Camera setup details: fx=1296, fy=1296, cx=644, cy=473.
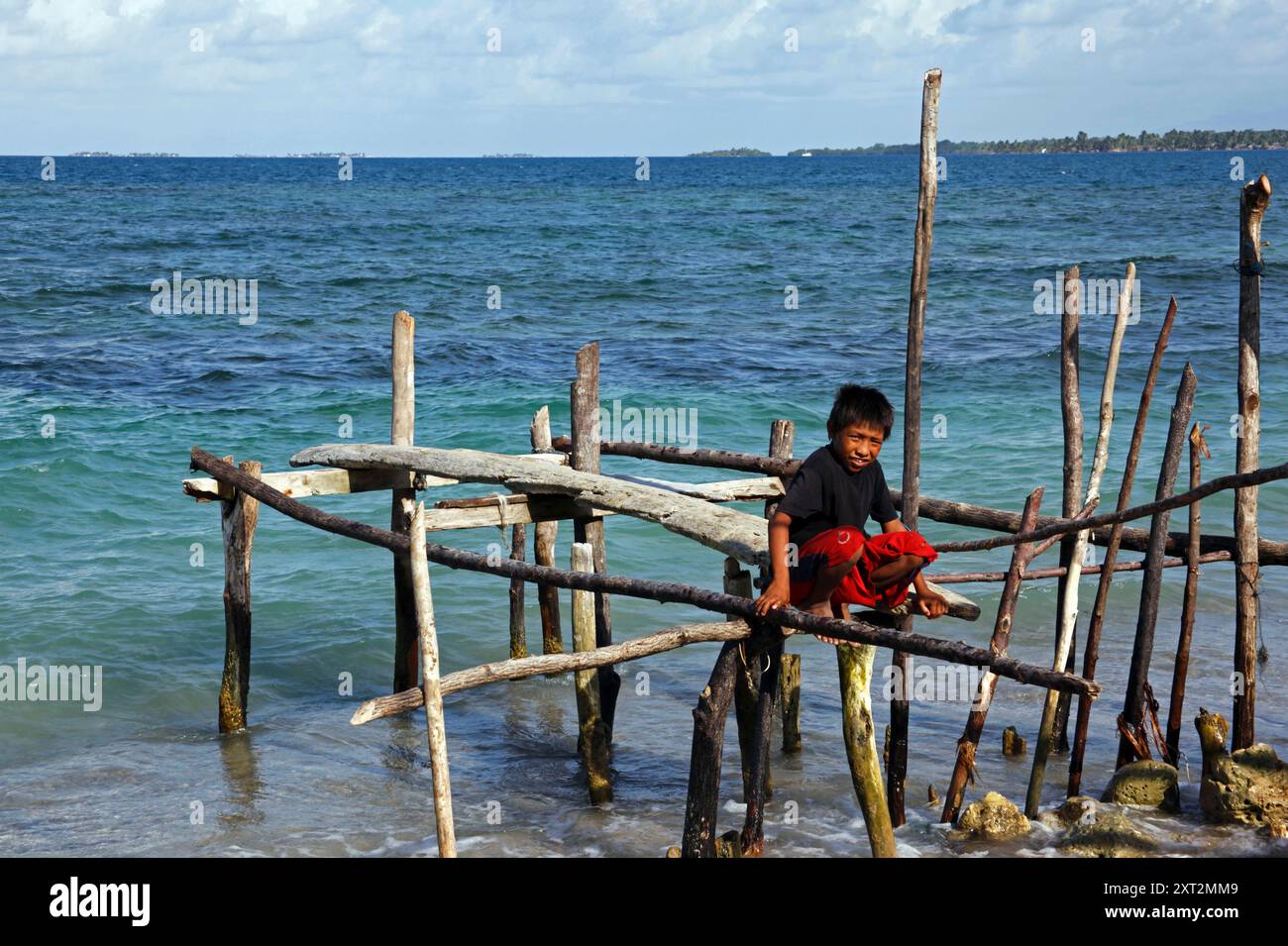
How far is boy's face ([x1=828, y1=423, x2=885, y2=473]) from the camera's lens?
18.7ft

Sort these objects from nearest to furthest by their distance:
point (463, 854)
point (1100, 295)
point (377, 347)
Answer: point (463, 854)
point (377, 347)
point (1100, 295)

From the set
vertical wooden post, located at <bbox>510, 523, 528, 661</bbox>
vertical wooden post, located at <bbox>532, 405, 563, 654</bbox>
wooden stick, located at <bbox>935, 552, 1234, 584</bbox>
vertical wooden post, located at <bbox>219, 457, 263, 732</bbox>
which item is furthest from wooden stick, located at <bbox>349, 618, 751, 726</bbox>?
vertical wooden post, located at <bbox>510, 523, 528, 661</bbox>

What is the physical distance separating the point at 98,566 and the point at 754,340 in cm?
1330

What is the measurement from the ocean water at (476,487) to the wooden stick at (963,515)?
4.62 feet

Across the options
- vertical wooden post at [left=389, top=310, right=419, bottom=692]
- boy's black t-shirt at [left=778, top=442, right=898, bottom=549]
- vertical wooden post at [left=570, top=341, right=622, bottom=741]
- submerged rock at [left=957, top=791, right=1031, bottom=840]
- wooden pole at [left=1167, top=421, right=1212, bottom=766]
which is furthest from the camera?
vertical wooden post at [left=389, top=310, right=419, bottom=692]

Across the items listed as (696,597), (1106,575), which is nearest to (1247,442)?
(1106,575)

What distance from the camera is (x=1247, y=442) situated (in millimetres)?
6594

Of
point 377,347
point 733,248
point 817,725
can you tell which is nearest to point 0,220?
point 733,248

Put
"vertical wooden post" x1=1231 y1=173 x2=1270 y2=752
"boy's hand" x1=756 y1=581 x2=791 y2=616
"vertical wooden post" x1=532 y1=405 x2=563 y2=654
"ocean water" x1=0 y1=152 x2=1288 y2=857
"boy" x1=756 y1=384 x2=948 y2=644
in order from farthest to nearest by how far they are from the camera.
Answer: "vertical wooden post" x1=532 y1=405 x2=563 y2=654
"ocean water" x1=0 y1=152 x2=1288 y2=857
"vertical wooden post" x1=1231 y1=173 x2=1270 y2=752
"boy" x1=756 y1=384 x2=948 y2=644
"boy's hand" x1=756 y1=581 x2=791 y2=616

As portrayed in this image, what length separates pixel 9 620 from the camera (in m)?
11.0

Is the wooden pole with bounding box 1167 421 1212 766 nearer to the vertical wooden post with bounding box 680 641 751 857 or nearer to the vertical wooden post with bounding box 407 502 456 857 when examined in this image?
the vertical wooden post with bounding box 680 641 751 857

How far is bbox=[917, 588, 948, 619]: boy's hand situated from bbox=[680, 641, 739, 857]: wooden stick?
0.85 meters

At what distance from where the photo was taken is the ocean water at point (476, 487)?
7.74 m
